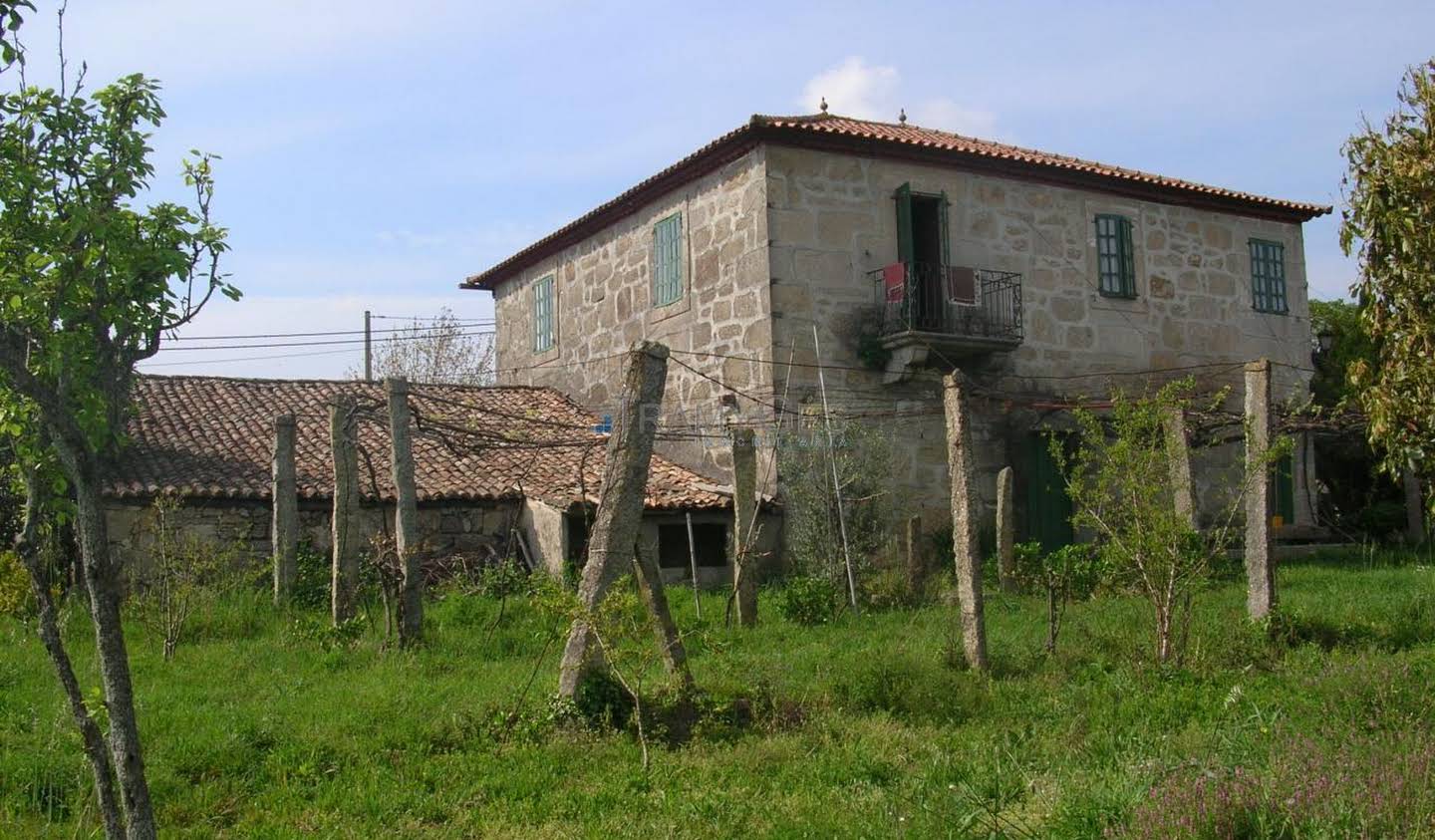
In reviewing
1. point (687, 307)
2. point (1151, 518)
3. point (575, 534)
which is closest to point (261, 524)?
point (575, 534)

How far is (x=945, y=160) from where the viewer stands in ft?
54.0

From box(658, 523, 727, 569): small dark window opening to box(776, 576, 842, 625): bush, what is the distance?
3548mm

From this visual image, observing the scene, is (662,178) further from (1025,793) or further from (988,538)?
(1025,793)

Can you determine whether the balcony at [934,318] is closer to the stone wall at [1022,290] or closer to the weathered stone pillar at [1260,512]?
the stone wall at [1022,290]

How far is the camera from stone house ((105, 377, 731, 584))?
14516 millimetres

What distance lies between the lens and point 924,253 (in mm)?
16922

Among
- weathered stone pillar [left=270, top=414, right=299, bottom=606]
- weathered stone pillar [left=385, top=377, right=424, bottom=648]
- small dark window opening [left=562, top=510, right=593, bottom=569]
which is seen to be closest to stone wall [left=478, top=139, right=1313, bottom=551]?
small dark window opening [left=562, top=510, right=593, bottom=569]

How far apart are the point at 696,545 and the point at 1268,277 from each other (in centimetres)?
1036

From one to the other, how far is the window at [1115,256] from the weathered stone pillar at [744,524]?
7.47m

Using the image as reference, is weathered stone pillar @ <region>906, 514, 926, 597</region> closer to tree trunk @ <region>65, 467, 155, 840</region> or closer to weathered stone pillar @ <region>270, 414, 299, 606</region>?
weathered stone pillar @ <region>270, 414, 299, 606</region>

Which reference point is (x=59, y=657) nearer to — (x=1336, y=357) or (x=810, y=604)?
(x=810, y=604)

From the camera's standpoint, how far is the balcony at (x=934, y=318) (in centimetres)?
1521

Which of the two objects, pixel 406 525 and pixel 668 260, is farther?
pixel 668 260

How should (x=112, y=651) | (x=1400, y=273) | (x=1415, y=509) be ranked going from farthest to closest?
(x=1415, y=509) → (x=1400, y=273) → (x=112, y=651)
